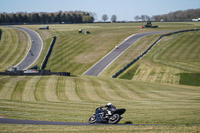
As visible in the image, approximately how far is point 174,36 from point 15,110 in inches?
3188

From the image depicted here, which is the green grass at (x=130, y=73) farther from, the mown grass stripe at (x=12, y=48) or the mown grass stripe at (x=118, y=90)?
the mown grass stripe at (x=12, y=48)

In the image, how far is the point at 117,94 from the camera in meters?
38.0

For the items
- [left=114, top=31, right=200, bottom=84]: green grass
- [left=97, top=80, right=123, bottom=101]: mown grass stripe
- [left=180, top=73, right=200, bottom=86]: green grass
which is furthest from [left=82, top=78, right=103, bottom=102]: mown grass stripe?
[left=180, top=73, right=200, bottom=86]: green grass

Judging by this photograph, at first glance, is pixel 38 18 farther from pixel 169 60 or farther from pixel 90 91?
pixel 90 91

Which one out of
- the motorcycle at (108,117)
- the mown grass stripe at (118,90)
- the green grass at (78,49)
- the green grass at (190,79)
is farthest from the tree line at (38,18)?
the motorcycle at (108,117)

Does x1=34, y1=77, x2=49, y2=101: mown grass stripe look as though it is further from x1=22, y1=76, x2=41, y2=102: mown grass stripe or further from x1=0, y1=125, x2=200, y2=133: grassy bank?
x1=0, y1=125, x2=200, y2=133: grassy bank

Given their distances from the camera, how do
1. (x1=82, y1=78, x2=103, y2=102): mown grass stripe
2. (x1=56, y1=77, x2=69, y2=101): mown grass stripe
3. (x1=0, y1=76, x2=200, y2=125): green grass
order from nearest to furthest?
1. (x1=0, y1=76, x2=200, y2=125): green grass
2. (x1=82, y1=78, x2=103, y2=102): mown grass stripe
3. (x1=56, y1=77, x2=69, y2=101): mown grass stripe

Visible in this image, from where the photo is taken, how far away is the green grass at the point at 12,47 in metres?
82.4

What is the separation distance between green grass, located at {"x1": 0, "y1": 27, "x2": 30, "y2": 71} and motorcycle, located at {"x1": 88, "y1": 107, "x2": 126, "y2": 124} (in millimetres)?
60395

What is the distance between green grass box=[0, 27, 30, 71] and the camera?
82375mm

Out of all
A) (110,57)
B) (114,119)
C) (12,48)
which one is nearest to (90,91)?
(114,119)

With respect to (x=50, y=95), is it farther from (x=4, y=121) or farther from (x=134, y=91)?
(x=4, y=121)

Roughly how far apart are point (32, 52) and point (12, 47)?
9.74 meters

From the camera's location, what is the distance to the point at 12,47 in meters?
95.4
